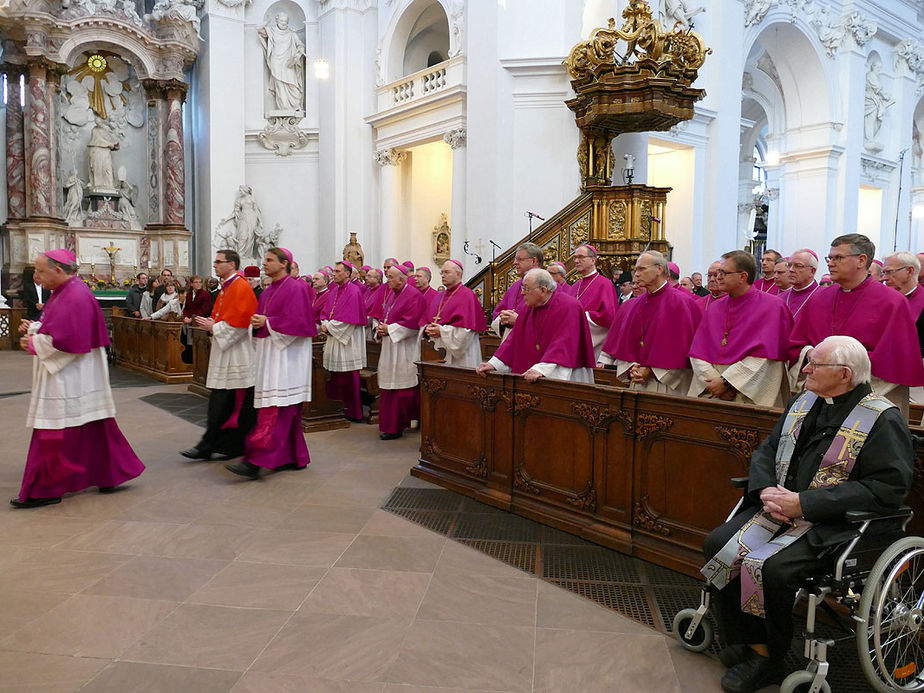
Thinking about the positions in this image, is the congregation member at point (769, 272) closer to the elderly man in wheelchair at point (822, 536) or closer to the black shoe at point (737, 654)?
the elderly man in wheelchair at point (822, 536)

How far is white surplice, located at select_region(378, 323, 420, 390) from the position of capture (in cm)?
759

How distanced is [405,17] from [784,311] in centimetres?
1457

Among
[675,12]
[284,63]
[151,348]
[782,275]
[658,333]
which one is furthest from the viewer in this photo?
[284,63]

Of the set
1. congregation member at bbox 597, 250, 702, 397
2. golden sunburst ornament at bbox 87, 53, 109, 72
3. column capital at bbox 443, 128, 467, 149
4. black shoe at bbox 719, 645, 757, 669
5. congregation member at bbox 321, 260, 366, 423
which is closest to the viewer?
black shoe at bbox 719, 645, 757, 669

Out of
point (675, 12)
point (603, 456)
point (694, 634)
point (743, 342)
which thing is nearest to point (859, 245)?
point (743, 342)

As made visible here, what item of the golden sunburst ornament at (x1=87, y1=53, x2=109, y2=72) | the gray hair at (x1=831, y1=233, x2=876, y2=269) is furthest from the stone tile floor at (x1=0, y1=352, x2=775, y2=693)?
the golden sunburst ornament at (x1=87, y1=53, x2=109, y2=72)

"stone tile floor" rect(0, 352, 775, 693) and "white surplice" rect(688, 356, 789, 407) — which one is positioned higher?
"white surplice" rect(688, 356, 789, 407)

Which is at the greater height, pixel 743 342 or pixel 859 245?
pixel 859 245

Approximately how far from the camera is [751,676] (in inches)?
113

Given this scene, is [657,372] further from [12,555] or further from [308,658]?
[12,555]

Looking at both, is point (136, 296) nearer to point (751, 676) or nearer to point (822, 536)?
point (751, 676)

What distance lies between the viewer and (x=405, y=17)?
54.6ft

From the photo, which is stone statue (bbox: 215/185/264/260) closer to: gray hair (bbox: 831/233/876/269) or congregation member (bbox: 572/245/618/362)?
congregation member (bbox: 572/245/618/362)

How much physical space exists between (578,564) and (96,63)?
18.7m
